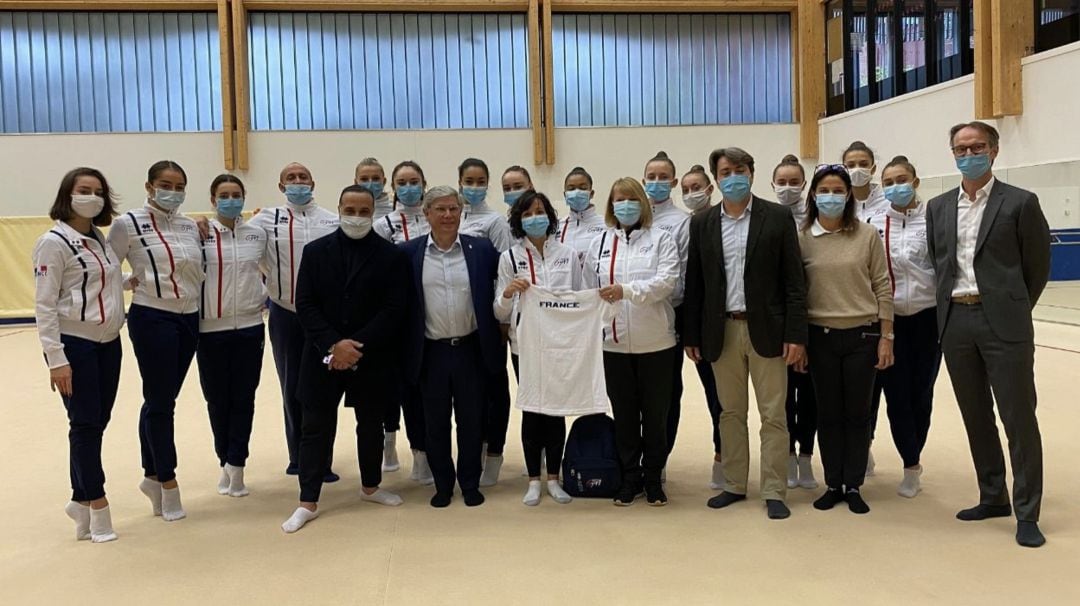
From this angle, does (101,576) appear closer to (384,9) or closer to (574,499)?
(574,499)

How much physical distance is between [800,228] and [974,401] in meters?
1.03

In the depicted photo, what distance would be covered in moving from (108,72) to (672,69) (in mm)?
9898

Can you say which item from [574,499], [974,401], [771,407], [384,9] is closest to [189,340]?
[574,499]

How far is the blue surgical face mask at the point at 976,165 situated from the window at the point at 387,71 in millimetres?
11731

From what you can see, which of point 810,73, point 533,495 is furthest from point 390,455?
point 810,73

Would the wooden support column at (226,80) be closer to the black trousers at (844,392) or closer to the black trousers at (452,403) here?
the black trousers at (452,403)

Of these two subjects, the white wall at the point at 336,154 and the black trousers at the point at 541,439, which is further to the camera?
the white wall at the point at 336,154

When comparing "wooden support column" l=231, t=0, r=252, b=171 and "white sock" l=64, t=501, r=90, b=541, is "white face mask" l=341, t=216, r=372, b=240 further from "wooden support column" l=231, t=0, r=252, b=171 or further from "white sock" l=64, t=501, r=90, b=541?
"wooden support column" l=231, t=0, r=252, b=171

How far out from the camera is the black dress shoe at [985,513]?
3.47 meters

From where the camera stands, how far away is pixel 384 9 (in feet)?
46.3

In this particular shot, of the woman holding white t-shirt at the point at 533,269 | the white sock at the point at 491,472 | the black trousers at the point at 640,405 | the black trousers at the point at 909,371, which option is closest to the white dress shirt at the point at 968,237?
the black trousers at the point at 909,371

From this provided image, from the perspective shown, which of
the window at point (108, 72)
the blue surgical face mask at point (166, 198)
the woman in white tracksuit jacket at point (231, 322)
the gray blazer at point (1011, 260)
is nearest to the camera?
the gray blazer at point (1011, 260)

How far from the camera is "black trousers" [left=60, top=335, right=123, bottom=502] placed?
11.0 feet

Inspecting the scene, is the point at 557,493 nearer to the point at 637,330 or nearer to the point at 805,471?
the point at 637,330
